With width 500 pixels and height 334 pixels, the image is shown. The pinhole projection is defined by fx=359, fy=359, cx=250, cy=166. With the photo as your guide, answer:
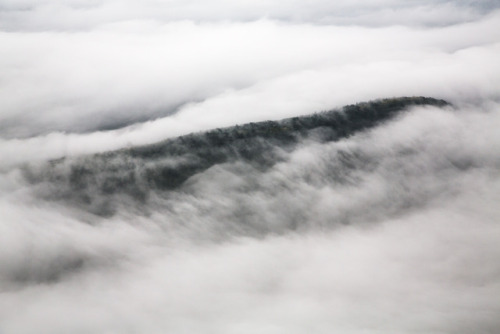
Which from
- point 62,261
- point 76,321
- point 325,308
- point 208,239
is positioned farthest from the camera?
point 208,239

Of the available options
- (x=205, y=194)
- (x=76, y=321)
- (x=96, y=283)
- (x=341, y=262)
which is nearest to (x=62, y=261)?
(x=96, y=283)

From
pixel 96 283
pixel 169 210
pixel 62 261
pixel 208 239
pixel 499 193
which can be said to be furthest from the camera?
pixel 499 193

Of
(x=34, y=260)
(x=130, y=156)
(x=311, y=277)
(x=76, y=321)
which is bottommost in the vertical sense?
(x=76, y=321)

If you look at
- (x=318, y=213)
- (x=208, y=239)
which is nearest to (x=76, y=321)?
(x=208, y=239)

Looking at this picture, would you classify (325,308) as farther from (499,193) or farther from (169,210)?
(499,193)

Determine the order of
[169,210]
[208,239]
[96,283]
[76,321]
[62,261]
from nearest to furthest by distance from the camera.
A: 1. [76,321]
2. [96,283]
3. [62,261]
4. [208,239]
5. [169,210]

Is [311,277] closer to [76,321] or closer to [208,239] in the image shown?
[208,239]

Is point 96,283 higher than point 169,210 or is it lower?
lower

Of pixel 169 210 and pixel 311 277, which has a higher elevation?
pixel 169 210

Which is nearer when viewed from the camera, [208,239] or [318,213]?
[208,239]
